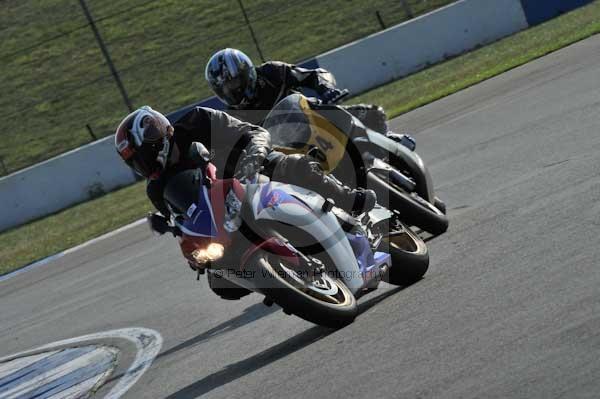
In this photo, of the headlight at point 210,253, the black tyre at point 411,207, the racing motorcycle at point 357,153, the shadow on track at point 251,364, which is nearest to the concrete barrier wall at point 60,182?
the racing motorcycle at point 357,153

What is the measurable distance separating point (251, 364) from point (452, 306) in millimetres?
1323

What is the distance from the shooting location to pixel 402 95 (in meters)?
20.7

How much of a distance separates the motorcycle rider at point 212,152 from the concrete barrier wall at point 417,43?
52.2 ft

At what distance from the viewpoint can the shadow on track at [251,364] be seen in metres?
6.46

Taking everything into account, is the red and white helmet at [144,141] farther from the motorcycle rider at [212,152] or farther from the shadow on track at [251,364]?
the shadow on track at [251,364]

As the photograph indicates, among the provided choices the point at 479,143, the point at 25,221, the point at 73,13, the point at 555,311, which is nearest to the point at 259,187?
the point at 555,311

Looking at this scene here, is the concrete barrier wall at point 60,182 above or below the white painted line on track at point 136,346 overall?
below

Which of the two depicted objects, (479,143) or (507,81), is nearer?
(479,143)

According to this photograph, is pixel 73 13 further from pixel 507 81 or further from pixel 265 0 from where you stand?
pixel 507 81

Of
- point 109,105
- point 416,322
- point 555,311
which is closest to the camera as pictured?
point 555,311

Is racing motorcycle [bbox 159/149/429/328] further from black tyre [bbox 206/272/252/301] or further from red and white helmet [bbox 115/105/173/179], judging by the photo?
red and white helmet [bbox 115/105/173/179]

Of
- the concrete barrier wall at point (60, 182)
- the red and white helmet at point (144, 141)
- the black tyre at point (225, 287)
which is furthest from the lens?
the concrete barrier wall at point (60, 182)

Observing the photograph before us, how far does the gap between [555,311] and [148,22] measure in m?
27.7

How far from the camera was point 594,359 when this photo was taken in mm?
4410
